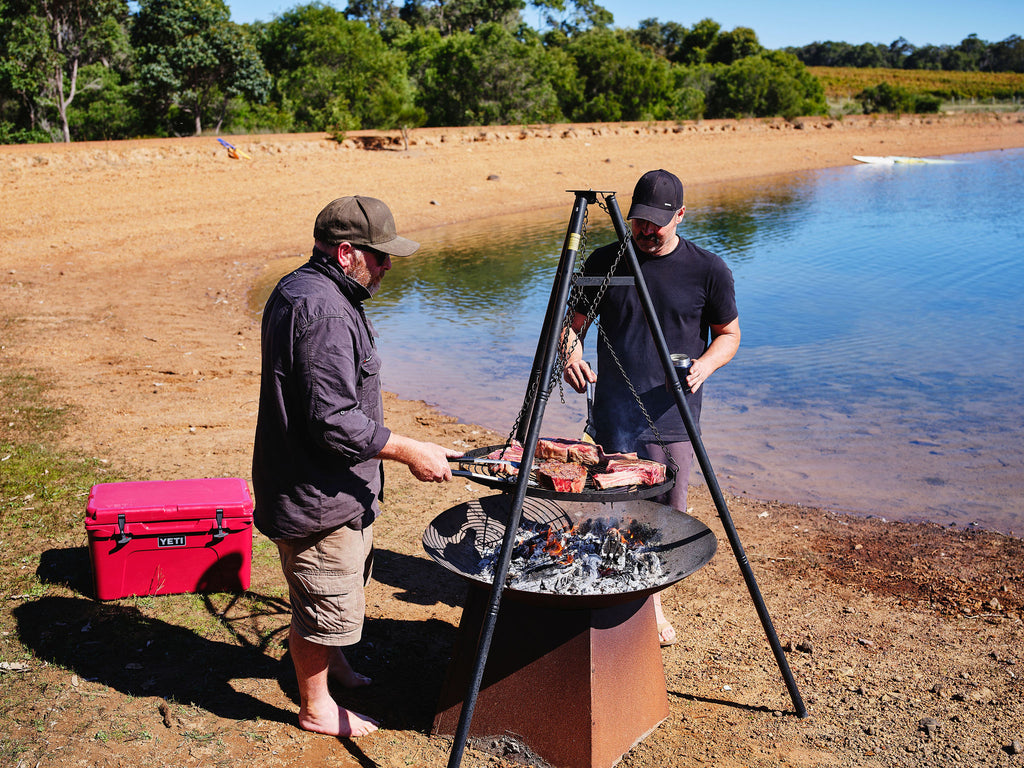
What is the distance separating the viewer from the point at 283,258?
53.8 feet

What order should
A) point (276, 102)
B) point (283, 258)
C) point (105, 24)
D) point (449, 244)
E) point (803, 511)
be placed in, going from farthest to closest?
point (276, 102) → point (105, 24) → point (449, 244) → point (283, 258) → point (803, 511)

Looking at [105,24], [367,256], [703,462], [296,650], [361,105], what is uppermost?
[105,24]

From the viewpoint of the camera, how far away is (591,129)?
104 feet

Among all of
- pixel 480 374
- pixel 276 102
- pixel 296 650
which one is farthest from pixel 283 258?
pixel 276 102

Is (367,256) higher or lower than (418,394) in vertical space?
higher

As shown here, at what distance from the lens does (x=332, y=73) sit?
2941cm

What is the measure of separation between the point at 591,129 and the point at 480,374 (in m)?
23.8

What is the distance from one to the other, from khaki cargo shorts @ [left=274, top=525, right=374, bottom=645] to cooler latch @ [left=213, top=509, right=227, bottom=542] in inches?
46.7

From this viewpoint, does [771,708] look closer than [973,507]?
Yes

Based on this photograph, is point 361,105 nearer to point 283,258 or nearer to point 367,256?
point 283,258

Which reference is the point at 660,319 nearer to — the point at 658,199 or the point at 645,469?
the point at 658,199

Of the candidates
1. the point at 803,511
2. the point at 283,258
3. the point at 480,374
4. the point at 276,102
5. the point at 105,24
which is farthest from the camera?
the point at 276,102

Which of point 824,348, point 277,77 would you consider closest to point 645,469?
point 824,348

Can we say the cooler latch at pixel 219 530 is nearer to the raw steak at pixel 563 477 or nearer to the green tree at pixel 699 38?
the raw steak at pixel 563 477
